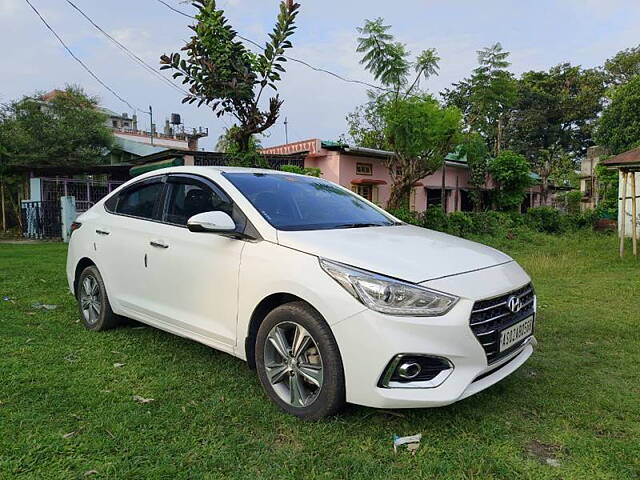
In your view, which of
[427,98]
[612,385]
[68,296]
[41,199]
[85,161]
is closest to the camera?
[612,385]

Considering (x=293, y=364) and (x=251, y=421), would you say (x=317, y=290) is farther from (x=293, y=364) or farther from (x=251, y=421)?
(x=251, y=421)

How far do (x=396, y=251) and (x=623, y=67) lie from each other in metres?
34.1

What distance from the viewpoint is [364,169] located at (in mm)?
17234

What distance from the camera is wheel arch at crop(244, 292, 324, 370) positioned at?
2.79 m

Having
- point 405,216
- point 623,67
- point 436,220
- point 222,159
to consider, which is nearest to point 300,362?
point 405,216

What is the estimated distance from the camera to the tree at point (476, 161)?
59.8 ft

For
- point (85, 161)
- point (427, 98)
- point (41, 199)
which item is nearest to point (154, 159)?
point (41, 199)

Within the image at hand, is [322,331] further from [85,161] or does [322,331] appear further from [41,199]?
[85,161]

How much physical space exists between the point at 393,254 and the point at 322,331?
22.2 inches

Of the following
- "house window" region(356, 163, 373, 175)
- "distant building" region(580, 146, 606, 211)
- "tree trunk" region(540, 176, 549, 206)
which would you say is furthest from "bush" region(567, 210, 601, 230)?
"house window" region(356, 163, 373, 175)

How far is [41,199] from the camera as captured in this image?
15.8m

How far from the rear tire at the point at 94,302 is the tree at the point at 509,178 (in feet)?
56.3

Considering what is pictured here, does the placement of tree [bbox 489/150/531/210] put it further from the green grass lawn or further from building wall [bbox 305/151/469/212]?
the green grass lawn

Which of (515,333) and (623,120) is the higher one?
(623,120)
